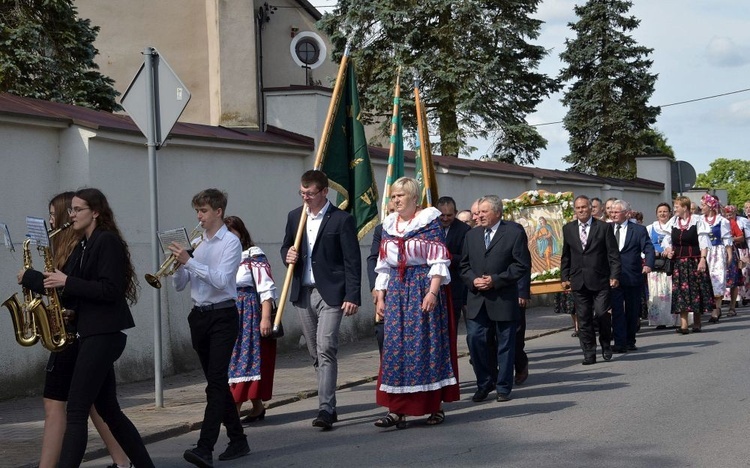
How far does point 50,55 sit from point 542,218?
34.8 ft

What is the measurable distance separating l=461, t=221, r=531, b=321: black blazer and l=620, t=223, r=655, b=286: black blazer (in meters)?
4.89

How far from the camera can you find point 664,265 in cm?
1723

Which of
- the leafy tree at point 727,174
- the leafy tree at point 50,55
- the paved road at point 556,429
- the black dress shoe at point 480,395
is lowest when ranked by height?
the paved road at point 556,429

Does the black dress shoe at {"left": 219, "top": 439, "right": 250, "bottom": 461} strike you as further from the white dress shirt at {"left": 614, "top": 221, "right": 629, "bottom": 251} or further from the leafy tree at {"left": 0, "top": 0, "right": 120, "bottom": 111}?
the leafy tree at {"left": 0, "top": 0, "right": 120, "bottom": 111}

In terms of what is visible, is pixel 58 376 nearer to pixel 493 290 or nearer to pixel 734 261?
pixel 493 290

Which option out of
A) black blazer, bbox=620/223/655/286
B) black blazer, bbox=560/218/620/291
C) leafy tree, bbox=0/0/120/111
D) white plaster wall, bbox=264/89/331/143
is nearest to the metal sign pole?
black blazer, bbox=560/218/620/291

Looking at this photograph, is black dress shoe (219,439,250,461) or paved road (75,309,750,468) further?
black dress shoe (219,439,250,461)

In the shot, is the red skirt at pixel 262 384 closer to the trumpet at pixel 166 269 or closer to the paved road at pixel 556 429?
the paved road at pixel 556 429

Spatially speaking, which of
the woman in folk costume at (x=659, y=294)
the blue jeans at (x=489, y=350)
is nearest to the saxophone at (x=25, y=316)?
the blue jeans at (x=489, y=350)

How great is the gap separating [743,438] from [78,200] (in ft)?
15.4

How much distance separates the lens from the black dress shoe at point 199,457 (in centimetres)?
732

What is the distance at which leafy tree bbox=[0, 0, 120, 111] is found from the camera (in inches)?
862

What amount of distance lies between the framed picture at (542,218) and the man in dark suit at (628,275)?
76.1 inches

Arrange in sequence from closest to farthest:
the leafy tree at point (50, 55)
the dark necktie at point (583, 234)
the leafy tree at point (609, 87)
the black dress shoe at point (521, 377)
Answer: the black dress shoe at point (521, 377), the dark necktie at point (583, 234), the leafy tree at point (50, 55), the leafy tree at point (609, 87)
